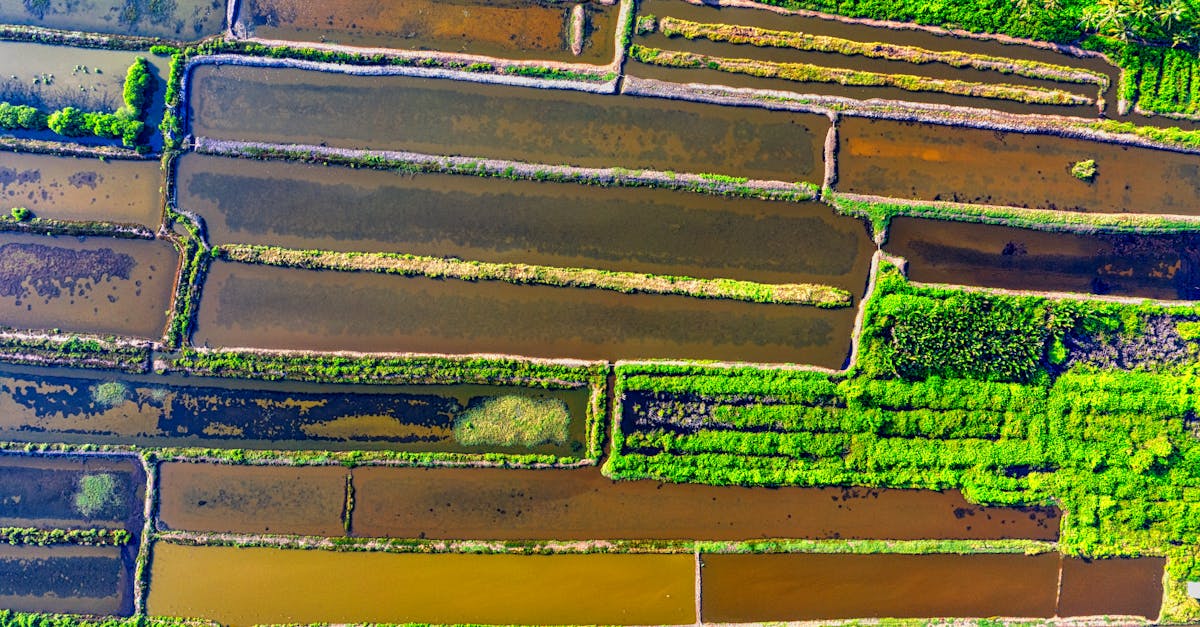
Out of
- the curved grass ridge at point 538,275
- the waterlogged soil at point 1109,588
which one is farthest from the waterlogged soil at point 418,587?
the waterlogged soil at point 1109,588

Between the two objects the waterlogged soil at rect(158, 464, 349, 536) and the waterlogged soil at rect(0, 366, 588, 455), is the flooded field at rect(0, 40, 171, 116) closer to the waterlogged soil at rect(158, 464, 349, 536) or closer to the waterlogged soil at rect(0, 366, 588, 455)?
the waterlogged soil at rect(0, 366, 588, 455)

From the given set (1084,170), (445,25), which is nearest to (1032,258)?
(1084,170)

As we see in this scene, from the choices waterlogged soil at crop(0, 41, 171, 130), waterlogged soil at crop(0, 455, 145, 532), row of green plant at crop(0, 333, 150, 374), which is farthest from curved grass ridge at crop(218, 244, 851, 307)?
waterlogged soil at crop(0, 455, 145, 532)

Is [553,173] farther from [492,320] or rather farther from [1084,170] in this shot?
[1084,170]

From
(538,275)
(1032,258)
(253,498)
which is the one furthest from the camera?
(1032,258)

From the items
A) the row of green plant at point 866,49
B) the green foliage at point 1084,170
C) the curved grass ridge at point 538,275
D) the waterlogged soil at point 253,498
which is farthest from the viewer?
the row of green plant at point 866,49

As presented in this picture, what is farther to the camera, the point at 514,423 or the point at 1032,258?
the point at 1032,258

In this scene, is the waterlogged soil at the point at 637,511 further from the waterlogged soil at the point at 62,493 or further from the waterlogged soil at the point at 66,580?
the waterlogged soil at the point at 66,580
